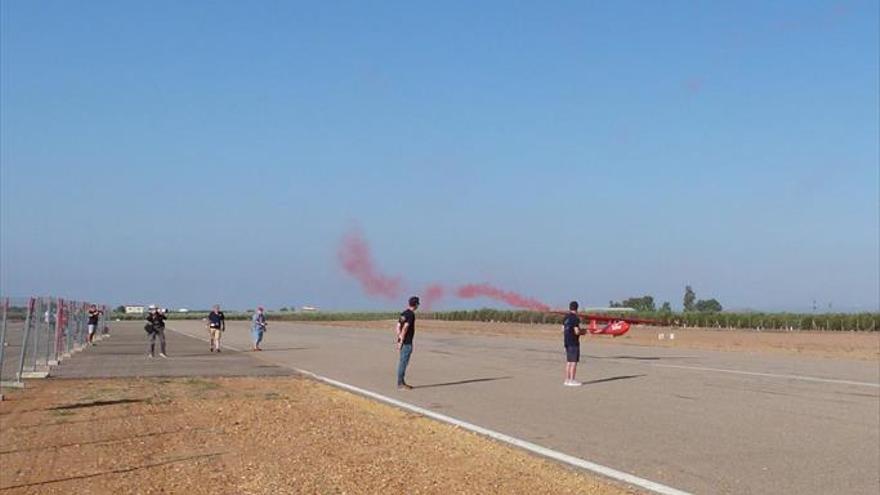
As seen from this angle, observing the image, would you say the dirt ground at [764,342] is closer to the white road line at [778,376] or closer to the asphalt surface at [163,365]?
the white road line at [778,376]

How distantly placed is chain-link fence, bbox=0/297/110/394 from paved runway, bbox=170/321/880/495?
665 centimetres

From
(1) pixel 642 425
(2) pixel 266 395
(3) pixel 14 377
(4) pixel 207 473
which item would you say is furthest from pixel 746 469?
(3) pixel 14 377

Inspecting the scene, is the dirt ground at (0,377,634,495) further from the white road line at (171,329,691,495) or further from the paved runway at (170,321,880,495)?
the paved runway at (170,321,880,495)

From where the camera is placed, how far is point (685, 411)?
49.4ft

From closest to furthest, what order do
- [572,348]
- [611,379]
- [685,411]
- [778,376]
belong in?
[685,411] → [572,348] → [611,379] → [778,376]

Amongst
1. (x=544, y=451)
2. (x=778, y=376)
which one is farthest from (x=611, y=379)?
(x=544, y=451)

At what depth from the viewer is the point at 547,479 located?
8680mm

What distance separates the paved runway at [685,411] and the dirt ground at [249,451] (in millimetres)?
1333

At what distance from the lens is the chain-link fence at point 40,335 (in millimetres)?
19422

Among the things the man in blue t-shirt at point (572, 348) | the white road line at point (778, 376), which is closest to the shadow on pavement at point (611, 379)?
the man in blue t-shirt at point (572, 348)

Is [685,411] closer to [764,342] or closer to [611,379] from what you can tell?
[611,379]

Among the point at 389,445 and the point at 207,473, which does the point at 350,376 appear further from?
the point at 207,473

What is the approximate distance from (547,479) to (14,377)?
16.5m

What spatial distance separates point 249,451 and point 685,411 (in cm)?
801
